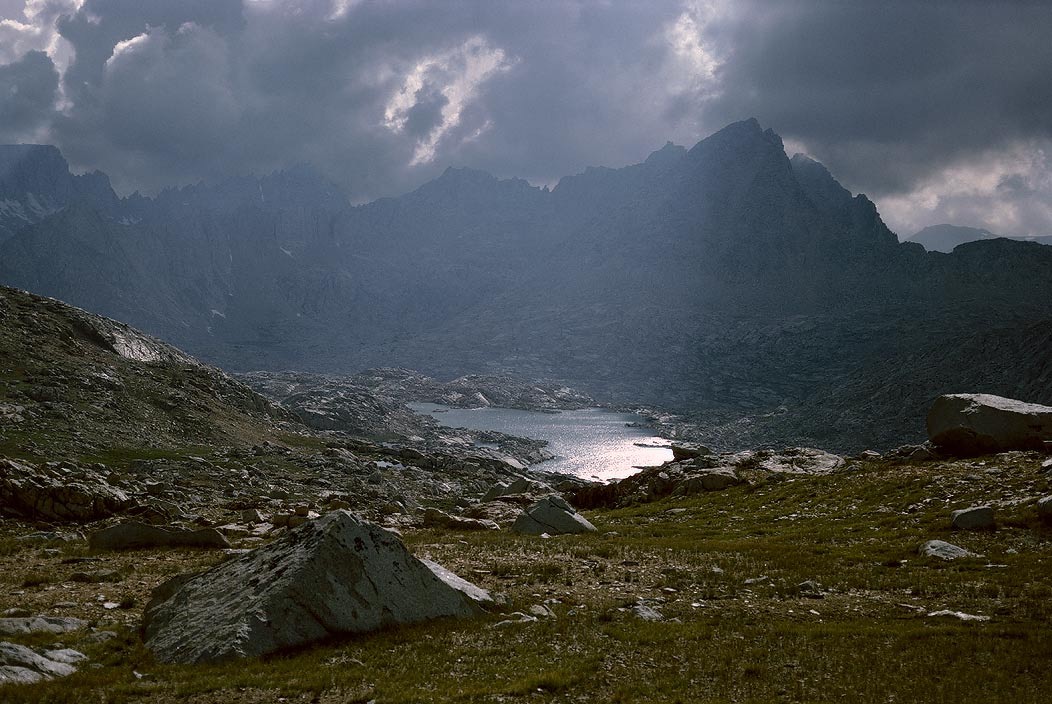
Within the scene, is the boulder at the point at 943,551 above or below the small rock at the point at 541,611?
above

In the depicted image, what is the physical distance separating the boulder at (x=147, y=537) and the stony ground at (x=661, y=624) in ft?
4.46

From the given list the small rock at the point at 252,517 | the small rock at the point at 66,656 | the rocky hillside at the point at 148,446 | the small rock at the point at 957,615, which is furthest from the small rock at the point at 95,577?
the small rock at the point at 957,615

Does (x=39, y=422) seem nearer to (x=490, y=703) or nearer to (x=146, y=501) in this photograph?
(x=146, y=501)

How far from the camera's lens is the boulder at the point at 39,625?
1606 centimetres

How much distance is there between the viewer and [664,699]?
1270 centimetres

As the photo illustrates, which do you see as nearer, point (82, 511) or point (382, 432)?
point (82, 511)

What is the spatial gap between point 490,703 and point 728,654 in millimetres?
6632

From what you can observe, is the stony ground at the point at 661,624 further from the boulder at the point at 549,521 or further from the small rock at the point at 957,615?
the boulder at the point at 549,521

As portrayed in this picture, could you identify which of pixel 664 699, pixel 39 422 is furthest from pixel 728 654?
pixel 39 422

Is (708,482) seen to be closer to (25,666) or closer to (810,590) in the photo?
(810,590)

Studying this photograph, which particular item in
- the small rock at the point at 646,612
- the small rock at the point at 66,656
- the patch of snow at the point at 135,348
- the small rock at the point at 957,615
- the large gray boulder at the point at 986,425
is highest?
the patch of snow at the point at 135,348

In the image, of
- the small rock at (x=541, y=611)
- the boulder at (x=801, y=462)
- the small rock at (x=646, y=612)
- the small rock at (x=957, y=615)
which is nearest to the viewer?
the small rock at (x=957, y=615)

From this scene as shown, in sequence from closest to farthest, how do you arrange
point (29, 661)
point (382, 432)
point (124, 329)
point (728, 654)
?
point (29, 661)
point (728, 654)
point (124, 329)
point (382, 432)

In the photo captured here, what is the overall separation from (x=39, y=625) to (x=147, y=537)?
14323 mm
